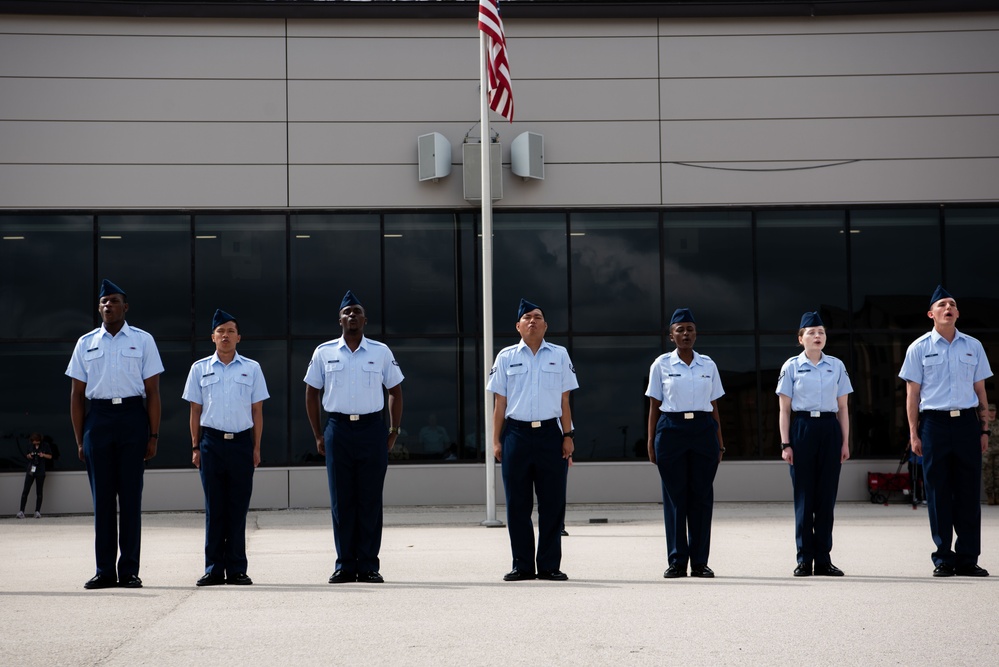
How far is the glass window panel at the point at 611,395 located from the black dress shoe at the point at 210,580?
38.3ft

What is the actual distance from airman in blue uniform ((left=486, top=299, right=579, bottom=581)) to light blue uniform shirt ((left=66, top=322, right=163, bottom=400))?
2631 millimetres

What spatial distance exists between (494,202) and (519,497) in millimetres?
11679

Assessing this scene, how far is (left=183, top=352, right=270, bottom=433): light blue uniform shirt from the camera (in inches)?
365

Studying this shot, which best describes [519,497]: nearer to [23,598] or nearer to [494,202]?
[23,598]

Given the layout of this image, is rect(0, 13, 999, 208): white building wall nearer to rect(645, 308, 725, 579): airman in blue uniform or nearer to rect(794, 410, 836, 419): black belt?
rect(794, 410, 836, 419): black belt

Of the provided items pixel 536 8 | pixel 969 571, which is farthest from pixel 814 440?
pixel 536 8

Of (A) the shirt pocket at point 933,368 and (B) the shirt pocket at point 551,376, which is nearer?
(B) the shirt pocket at point 551,376

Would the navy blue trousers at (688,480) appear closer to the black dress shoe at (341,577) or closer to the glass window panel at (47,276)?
the black dress shoe at (341,577)

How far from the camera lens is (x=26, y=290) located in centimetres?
2017

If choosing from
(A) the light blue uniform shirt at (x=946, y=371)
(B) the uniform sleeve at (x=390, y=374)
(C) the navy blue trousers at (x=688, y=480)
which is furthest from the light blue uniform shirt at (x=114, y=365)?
(A) the light blue uniform shirt at (x=946, y=371)

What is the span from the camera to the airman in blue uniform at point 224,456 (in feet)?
30.1

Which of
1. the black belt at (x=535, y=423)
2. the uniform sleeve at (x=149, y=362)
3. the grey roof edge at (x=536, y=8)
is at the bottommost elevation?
the black belt at (x=535, y=423)

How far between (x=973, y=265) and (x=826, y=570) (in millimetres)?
12874

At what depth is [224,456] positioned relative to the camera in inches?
364
